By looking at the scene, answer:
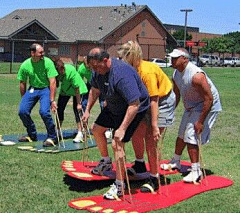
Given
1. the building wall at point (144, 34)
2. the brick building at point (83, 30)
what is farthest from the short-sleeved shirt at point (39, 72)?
the building wall at point (144, 34)

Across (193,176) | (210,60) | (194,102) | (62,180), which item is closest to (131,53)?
(194,102)

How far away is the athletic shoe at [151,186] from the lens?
6374 mm

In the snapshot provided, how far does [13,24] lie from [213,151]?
1917 inches

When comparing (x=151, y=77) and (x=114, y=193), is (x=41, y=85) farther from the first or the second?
(x=114, y=193)

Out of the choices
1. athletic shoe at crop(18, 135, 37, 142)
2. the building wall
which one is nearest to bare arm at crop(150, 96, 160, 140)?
athletic shoe at crop(18, 135, 37, 142)

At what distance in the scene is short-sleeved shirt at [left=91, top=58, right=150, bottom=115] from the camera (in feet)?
18.7

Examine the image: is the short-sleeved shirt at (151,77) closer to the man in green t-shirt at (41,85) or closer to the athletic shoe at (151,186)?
the athletic shoe at (151,186)

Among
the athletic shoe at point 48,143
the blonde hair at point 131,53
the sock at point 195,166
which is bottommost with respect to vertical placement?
the athletic shoe at point 48,143

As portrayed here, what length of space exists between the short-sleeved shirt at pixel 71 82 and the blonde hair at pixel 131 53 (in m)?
3.55

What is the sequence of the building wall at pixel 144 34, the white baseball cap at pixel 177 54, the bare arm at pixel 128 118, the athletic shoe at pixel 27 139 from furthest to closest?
the building wall at pixel 144 34, the athletic shoe at pixel 27 139, the white baseball cap at pixel 177 54, the bare arm at pixel 128 118

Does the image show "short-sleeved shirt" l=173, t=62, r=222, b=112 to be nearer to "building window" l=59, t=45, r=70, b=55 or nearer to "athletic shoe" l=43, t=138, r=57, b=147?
"athletic shoe" l=43, t=138, r=57, b=147

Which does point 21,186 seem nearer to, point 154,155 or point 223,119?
point 154,155

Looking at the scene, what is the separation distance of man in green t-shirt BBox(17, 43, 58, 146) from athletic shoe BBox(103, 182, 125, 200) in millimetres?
3262

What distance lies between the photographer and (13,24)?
181 feet
